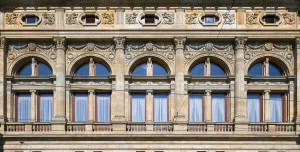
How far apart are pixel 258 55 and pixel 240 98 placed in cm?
282

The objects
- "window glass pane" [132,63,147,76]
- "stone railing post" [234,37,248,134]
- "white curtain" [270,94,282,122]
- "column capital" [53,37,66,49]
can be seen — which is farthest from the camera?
"window glass pane" [132,63,147,76]

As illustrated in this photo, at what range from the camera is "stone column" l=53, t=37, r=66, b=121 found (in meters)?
36.4

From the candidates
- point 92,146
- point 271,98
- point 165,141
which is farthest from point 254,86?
point 92,146

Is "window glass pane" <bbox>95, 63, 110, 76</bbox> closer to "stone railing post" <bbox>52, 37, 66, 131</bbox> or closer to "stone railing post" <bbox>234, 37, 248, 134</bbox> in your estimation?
"stone railing post" <bbox>52, 37, 66, 131</bbox>

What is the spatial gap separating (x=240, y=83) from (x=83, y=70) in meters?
9.08

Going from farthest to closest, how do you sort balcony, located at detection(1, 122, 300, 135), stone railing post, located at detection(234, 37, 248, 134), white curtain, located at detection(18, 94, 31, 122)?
white curtain, located at detection(18, 94, 31, 122)
stone railing post, located at detection(234, 37, 248, 134)
balcony, located at detection(1, 122, 300, 135)

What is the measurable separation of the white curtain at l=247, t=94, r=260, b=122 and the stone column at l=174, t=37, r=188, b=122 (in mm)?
3708

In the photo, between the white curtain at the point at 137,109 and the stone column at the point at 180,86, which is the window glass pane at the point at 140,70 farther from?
the stone column at the point at 180,86

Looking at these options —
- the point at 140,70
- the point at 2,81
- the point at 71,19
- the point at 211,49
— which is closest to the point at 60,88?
the point at 2,81

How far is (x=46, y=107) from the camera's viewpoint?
123ft

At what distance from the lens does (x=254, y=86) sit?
37406mm

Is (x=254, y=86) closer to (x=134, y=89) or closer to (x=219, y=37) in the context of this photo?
(x=219, y=37)

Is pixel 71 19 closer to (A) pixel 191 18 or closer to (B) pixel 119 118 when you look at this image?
(B) pixel 119 118

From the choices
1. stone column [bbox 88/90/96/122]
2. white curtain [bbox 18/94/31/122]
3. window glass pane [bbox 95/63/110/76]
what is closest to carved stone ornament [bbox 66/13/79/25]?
window glass pane [bbox 95/63/110/76]
